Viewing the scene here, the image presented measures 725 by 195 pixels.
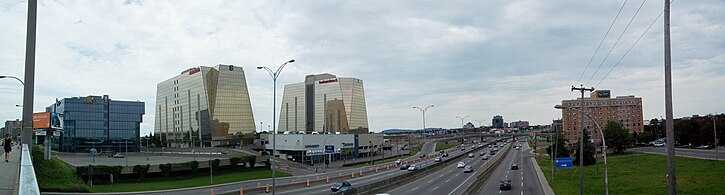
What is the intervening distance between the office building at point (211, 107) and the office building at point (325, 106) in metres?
27.5

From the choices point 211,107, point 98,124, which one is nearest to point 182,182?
point 211,107

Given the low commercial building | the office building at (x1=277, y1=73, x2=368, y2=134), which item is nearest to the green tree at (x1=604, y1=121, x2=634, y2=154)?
the low commercial building

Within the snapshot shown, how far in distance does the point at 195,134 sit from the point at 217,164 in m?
71.6

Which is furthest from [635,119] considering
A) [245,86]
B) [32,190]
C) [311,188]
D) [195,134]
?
[32,190]

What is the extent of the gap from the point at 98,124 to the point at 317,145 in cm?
6641

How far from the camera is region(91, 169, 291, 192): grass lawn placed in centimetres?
5503

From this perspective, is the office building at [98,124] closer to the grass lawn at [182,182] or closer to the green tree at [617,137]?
the grass lawn at [182,182]

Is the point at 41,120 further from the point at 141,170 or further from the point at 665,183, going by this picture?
the point at 665,183

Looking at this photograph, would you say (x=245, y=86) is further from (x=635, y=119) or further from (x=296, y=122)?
(x=635, y=119)

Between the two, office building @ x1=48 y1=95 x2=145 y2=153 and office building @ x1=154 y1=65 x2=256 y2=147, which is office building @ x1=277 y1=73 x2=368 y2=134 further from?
office building @ x1=48 y1=95 x2=145 y2=153

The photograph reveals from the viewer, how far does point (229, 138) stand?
454 ft

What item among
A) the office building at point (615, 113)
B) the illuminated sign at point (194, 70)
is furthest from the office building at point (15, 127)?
the office building at point (615, 113)

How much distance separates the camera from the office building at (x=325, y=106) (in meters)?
162

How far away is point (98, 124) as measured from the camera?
133 meters
